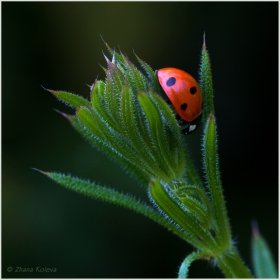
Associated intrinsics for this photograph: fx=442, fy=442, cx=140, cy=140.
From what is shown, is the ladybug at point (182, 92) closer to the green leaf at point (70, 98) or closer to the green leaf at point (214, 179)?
the green leaf at point (214, 179)

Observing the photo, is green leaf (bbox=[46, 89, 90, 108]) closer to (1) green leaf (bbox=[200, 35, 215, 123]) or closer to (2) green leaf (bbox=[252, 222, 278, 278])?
(1) green leaf (bbox=[200, 35, 215, 123])

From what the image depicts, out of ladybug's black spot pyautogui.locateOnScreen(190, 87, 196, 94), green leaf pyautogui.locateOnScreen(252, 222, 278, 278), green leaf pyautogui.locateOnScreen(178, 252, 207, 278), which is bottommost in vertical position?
green leaf pyautogui.locateOnScreen(252, 222, 278, 278)

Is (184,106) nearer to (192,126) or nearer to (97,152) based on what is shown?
(192,126)

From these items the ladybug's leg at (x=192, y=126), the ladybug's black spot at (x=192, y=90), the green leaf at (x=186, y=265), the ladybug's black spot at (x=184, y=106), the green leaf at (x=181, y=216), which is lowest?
the green leaf at (x=186, y=265)

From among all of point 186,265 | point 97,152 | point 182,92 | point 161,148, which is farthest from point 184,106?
point 97,152

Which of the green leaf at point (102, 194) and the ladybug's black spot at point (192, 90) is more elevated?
the ladybug's black spot at point (192, 90)

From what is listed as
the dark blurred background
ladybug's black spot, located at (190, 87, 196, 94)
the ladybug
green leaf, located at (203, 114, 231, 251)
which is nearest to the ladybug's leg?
the ladybug

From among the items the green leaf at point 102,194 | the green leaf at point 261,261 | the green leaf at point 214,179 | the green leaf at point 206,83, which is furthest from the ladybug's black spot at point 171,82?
the green leaf at point 261,261

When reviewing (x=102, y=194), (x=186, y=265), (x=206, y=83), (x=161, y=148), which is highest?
(x=206, y=83)
